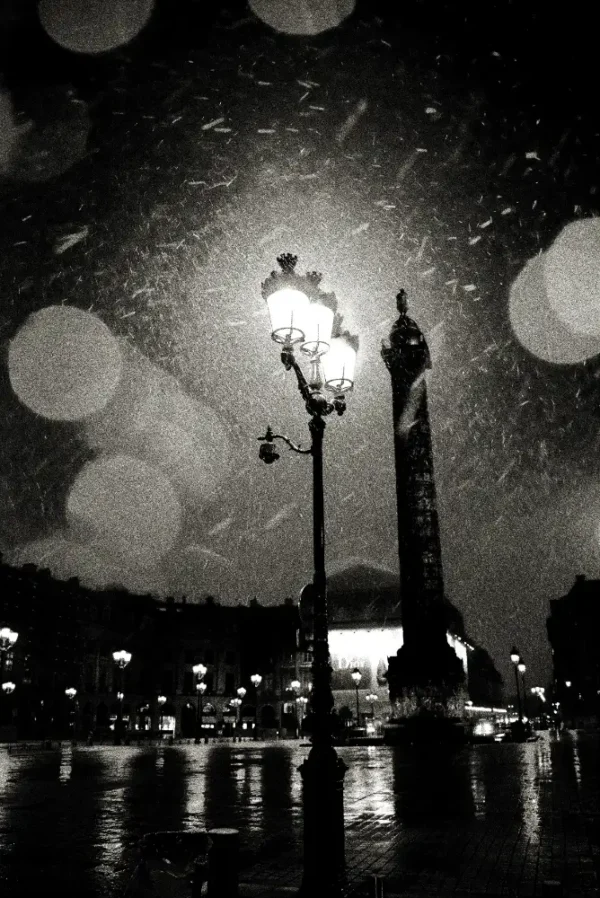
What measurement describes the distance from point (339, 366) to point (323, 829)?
481 centimetres

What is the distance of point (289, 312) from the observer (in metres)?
7.90

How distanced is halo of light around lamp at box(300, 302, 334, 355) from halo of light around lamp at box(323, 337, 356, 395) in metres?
0.52

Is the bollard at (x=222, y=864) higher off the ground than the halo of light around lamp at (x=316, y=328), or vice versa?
the halo of light around lamp at (x=316, y=328)

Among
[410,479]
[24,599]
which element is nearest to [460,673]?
[410,479]

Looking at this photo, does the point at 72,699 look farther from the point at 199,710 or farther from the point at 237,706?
the point at 237,706

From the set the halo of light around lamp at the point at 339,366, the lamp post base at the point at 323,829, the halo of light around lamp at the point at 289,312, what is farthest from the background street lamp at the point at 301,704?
the halo of light around lamp at the point at 289,312

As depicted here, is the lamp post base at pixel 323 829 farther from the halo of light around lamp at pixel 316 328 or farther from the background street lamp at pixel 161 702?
the background street lamp at pixel 161 702

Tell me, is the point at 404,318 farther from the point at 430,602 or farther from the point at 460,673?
the point at 460,673

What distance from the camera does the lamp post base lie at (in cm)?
608

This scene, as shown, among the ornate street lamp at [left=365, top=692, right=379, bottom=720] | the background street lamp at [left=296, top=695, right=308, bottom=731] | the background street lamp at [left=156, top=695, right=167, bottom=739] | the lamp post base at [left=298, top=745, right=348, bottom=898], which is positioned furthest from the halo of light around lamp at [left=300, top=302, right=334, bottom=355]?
the background street lamp at [left=156, top=695, right=167, bottom=739]

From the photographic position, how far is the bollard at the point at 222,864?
4.98 meters

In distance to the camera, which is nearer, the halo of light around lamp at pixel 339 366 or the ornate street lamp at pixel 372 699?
the halo of light around lamp at pixel 339 366

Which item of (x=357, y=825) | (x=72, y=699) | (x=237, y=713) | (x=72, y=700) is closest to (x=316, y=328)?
(x=357, y=825)

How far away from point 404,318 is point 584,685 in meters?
64.6
